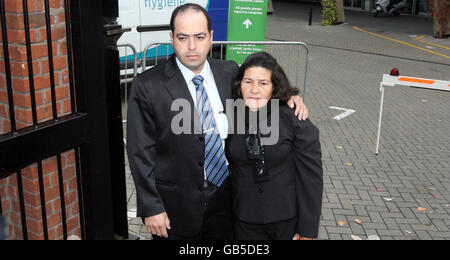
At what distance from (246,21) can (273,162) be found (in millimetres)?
6025

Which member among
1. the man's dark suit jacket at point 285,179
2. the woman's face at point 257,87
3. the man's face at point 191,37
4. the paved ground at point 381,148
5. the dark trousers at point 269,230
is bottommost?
the paved ground at point 381,148

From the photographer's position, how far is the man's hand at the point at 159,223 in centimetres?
255

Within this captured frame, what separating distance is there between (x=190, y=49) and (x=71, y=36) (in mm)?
738

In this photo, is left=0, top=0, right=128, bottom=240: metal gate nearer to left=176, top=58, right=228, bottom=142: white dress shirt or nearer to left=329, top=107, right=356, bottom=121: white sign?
left=176, top=58, right=228, bottom=142: white dress shirt

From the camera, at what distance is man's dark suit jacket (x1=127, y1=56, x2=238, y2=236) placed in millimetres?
2486

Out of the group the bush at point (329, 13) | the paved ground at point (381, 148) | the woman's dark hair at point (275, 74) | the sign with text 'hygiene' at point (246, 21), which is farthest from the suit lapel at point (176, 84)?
the bush at point (329, 13)

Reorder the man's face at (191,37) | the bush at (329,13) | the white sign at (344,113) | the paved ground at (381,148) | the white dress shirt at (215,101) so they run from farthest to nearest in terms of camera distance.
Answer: the bush at (329,13)
the white sign at (344,113)
the paved ground at (381,148)
the white dress shirt at (215,101)
the man's face at (191,37)

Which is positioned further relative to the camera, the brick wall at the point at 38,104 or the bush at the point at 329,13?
the bush at the point at 329,13

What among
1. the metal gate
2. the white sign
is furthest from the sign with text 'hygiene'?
the metal gate

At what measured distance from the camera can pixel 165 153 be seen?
8.41 feet

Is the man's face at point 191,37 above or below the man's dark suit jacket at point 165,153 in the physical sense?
above

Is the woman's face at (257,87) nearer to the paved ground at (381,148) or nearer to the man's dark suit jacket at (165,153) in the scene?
the man's dark suit jacket at (165,153)

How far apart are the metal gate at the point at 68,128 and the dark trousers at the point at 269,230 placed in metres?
0.94

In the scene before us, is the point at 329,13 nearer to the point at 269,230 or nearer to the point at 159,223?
the point at 269,230
